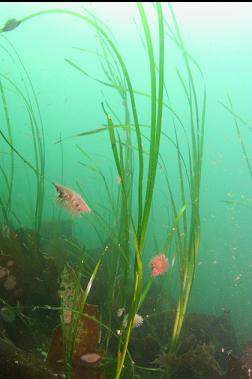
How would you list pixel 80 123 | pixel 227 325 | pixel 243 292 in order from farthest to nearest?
pixel 80 123 < pixel 243 292 < pixel 227 325

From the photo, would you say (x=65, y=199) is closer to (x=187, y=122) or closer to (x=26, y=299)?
(x=26, y=299)

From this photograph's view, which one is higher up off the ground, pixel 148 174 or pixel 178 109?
pixel 178 109

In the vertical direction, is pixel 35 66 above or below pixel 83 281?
above

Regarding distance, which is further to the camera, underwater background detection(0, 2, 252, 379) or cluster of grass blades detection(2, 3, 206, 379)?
underwater background detection(0, 2, 252, 379)

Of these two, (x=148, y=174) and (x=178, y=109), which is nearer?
(x=148, y=174)

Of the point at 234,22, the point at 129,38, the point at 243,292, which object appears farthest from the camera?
the point at 129,38

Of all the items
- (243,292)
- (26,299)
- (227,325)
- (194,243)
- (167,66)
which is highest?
(167,66)

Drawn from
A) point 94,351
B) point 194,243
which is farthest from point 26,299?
point 194,243

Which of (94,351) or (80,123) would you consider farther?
(80,123)

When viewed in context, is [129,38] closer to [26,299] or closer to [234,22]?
[234,22]

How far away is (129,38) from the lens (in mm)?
24500

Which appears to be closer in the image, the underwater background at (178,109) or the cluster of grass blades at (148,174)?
the cluster of grass blades at (148,174)

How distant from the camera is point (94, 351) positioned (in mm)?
2459

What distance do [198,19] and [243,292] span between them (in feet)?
43.5
